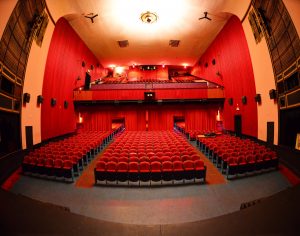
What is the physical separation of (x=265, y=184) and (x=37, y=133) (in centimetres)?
706

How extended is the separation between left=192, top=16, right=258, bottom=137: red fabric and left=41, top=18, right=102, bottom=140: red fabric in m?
8.03

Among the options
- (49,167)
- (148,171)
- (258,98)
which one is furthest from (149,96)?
A: (49,167)

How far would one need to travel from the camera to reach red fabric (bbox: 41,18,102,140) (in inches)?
271

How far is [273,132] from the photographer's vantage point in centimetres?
519

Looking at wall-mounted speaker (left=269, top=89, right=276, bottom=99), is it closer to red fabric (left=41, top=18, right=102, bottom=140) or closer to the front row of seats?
the front row of seats

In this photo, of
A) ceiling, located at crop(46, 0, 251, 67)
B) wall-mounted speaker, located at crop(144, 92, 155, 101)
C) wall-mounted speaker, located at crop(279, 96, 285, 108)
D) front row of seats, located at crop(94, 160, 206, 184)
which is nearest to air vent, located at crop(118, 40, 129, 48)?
ceiling, located at crop(46, 0, 251, 67)

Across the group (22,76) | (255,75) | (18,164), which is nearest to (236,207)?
(18,164)

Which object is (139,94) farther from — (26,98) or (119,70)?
(26,98)

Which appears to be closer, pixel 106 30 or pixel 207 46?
pixel 106 30

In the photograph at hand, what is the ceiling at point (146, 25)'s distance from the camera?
6.61 metres

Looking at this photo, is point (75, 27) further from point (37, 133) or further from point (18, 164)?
point (18, 164)

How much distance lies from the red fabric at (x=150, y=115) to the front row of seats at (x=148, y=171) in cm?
796

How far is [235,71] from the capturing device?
26.7 feet

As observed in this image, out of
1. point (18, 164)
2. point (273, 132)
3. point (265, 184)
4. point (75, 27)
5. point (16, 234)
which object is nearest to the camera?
point (16, 234)
